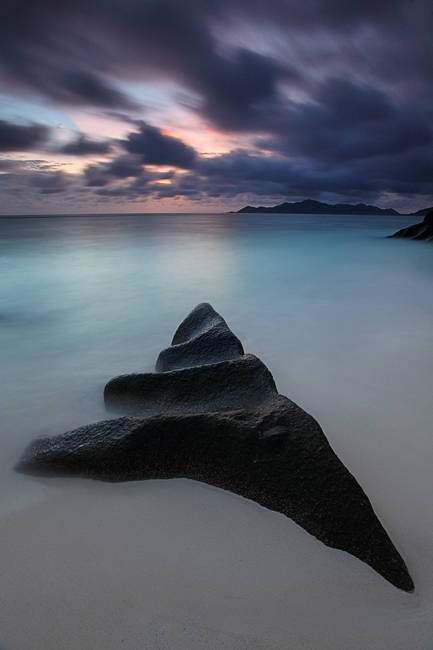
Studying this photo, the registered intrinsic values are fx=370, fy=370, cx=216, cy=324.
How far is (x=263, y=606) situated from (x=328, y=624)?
236 millimetres

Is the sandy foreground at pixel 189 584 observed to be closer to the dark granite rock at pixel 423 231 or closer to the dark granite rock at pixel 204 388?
the dark granite rock at pixel 204 388

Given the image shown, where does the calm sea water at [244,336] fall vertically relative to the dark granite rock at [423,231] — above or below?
below

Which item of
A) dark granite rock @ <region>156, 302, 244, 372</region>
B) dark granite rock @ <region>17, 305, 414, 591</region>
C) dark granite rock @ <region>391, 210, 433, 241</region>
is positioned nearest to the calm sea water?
dark granite rock @ <region>17, 305, 414, 591</region>

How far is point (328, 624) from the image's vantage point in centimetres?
134

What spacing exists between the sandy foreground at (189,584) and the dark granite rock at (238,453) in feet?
0.30

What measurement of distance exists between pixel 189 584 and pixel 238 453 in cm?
60

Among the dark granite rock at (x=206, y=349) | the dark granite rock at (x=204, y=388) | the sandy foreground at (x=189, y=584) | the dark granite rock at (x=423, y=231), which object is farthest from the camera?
the dark granite rock at (x=423, y=231)

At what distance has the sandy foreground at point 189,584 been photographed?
131cm

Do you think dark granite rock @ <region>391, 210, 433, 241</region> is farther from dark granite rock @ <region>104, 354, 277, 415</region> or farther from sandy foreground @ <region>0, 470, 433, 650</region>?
sandy foreground @ <region>0, 470, 433, 650</region>

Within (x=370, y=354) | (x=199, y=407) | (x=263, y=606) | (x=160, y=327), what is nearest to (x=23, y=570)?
(x=263, y=606)

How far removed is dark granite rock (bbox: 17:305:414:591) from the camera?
1.59 metres

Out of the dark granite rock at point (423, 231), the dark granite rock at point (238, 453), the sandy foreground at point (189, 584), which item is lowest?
the sandy foreground at point (189, 584)

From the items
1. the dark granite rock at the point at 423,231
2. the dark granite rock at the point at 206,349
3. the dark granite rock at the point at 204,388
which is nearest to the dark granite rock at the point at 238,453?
the dark granite rock at the point at 204,388

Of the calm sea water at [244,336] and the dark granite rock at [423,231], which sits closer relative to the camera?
the calm sea water at [244,336]
